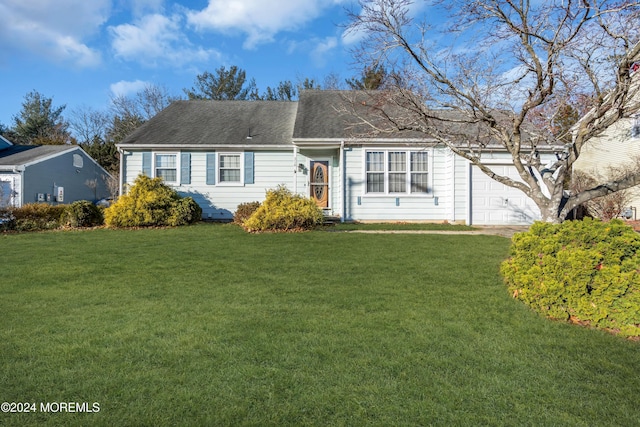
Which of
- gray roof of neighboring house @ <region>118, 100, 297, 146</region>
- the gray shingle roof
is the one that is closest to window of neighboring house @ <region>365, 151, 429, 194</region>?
the gray shingle roof

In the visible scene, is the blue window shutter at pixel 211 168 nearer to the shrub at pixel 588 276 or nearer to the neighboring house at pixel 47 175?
the neighboring house at pixel 47 175

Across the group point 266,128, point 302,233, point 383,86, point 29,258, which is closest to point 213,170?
point 266,128

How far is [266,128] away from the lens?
48.5 ft

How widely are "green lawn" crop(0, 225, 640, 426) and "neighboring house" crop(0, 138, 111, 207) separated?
47.8 ft

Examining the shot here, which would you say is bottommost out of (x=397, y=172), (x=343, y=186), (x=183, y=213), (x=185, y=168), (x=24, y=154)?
(x=183, y=213)

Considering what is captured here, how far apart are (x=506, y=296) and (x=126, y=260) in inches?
245

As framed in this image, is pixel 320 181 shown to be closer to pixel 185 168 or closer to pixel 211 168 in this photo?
pixel 211 168

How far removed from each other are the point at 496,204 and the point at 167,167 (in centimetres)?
1168

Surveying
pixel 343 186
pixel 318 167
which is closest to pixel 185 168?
pixel 318 167

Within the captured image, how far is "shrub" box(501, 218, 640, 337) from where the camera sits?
3654mm

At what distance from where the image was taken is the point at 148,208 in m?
11.5

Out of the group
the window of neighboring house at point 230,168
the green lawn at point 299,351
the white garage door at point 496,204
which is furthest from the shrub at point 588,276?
the window of neighboring house at point 230,168

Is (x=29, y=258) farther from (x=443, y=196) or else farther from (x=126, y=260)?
(x=443, y=196)

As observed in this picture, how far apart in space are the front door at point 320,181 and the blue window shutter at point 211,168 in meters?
3.63
